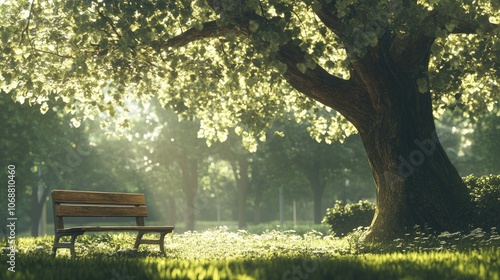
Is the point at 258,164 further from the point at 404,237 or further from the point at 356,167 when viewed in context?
the point at 404,237

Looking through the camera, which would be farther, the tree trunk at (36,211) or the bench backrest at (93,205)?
the tree trunk at (36,211)

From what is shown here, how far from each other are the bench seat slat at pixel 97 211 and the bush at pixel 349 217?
1046cm

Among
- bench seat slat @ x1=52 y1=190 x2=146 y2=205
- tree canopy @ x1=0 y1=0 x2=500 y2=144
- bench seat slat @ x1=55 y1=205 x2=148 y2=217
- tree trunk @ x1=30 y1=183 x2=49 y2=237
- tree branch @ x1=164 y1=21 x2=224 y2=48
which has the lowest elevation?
bench seat slat @ x1=55 y1=205 x2=148 y2=217

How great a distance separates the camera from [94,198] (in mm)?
11672

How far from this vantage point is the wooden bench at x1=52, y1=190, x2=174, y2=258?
10.3 meters

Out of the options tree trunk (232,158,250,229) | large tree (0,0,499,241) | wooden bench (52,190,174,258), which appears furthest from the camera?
tree trunk (232,158,250,229)

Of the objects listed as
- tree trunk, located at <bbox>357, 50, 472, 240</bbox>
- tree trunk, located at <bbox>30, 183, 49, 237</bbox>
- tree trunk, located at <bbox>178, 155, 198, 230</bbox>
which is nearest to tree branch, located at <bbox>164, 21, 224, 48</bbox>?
tree trunk, located at <bbox>357, 50, 472, 240</bbox>

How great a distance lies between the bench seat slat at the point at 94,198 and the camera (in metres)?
10.9

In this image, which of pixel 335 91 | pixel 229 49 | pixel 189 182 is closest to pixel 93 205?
pixel 229 49

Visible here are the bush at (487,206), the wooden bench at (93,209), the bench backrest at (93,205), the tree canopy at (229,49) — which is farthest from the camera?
the bush at (487,206)

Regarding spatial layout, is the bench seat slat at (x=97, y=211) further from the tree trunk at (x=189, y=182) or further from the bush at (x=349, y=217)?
the tree trunk at (x=189, y=182)

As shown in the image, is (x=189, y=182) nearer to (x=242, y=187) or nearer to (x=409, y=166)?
(x=242, y=187)

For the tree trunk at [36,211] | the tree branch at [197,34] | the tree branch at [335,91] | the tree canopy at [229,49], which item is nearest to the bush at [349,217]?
the tree canopy at [229,49]

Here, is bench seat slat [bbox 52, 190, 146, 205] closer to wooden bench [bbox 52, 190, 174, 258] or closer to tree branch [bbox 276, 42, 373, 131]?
wooden bench [bbox 52, 190, 174, 258]
